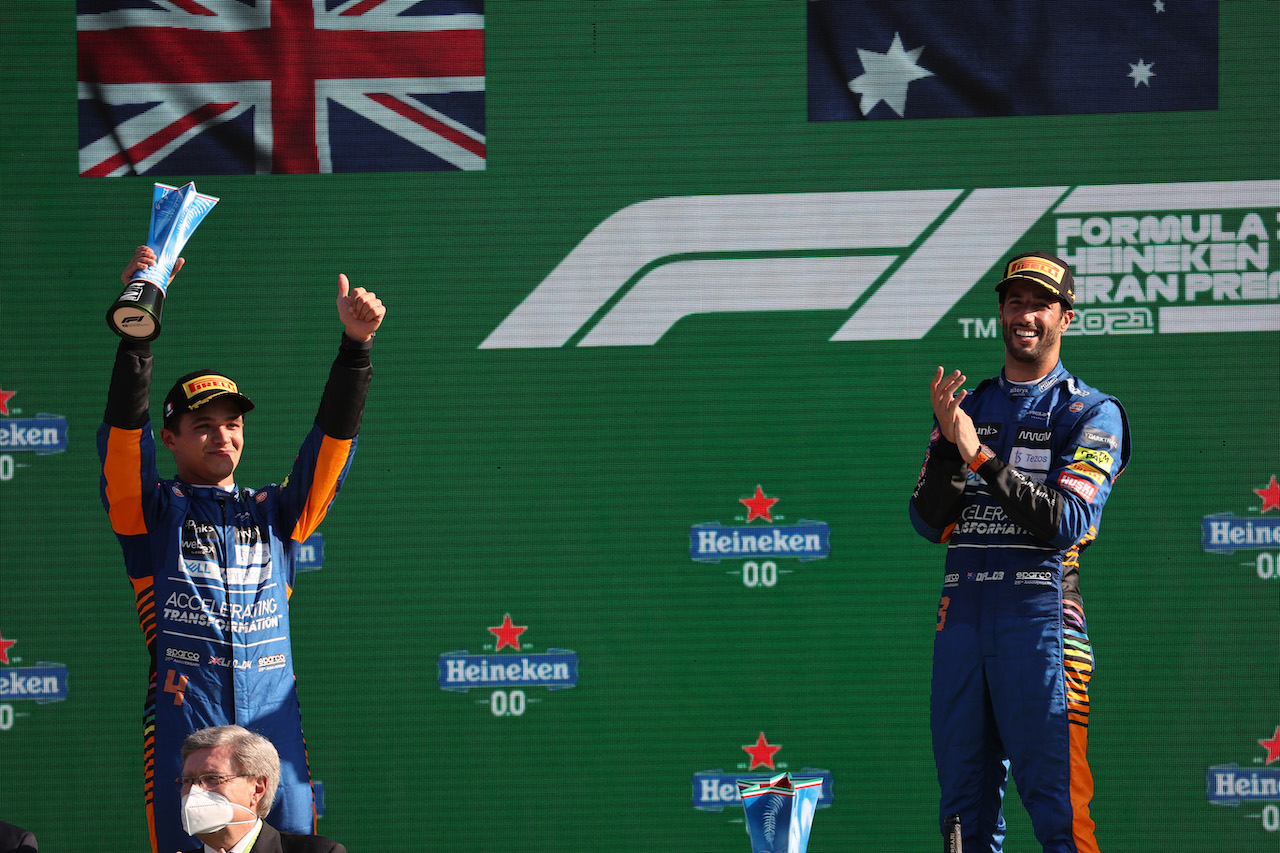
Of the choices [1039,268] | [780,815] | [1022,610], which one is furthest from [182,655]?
[1039,268]

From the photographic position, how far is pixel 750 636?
344 cm

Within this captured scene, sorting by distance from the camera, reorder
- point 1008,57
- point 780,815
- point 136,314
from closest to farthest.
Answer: point 780,815
point 136,314
point 1008,57

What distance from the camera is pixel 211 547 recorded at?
2.37 metres

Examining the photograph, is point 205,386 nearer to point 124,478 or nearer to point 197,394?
point 197,394

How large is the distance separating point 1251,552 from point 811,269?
1612mm

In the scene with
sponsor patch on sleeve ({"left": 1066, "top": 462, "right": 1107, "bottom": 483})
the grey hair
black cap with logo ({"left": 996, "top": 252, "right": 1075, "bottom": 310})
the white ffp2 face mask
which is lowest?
the white ffp2 face mask

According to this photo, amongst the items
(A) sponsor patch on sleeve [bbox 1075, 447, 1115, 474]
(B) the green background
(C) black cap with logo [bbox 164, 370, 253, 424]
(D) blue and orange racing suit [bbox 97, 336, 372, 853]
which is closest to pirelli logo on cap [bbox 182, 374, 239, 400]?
(C) black cap with logo [bbox 164, 370, 253, 424]

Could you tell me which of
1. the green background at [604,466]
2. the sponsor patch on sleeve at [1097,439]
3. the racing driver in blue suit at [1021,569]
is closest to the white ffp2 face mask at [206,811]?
the racing driver in blue suit at [1021,569]

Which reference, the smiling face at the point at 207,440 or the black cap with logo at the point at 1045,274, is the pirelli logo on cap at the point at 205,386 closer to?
the smiling face at the point at 207,440

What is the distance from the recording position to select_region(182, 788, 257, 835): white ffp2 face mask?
1.82 metres

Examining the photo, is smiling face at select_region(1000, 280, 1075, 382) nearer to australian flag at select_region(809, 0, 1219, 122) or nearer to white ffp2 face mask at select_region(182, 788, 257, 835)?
australian flag at select_region(809, 0, 1219, 122)

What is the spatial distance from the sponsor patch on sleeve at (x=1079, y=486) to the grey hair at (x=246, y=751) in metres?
1.69

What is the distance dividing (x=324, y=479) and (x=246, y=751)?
73cm

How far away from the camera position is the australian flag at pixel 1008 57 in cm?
342
